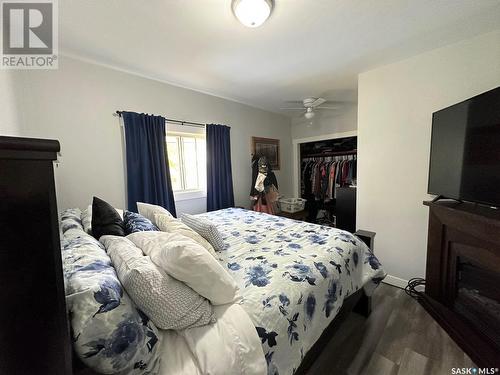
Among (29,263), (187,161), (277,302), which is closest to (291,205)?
(187,161)

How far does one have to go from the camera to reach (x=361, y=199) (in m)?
2.51

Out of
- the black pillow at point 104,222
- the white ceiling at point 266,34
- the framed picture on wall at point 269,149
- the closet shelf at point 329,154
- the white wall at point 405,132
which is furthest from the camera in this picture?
the closet shelf at point 329,154

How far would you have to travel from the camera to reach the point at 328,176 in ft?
13.3

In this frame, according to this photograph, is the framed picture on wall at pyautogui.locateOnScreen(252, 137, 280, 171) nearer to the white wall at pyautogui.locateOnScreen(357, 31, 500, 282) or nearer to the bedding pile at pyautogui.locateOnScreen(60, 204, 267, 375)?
the white wall at pyautogui.locateOnScreen(357, 31, 500, 282)

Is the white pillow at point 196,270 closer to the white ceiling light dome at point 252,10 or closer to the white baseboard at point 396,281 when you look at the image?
the white ceiling light dome at point 252,10

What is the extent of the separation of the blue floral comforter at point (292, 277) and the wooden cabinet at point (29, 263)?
2.22 ft

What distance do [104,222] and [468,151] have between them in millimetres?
2508

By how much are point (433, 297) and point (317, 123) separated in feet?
10.2

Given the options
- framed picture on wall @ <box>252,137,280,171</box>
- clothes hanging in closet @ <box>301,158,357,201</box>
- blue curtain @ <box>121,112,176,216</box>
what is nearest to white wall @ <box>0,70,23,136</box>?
blue curtain @ <box>121,112,176,216</box>

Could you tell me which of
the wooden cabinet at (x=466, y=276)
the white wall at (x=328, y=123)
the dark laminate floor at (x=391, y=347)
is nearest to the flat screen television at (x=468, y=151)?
the wooden cabinet at (x=466, y=276)

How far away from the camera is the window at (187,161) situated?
2.83m

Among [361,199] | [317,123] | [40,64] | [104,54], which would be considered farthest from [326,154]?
[40,64]

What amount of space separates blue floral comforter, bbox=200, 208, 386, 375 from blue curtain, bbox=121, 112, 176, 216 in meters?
0.98

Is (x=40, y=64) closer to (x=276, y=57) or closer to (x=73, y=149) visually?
(x=73, y=149)
